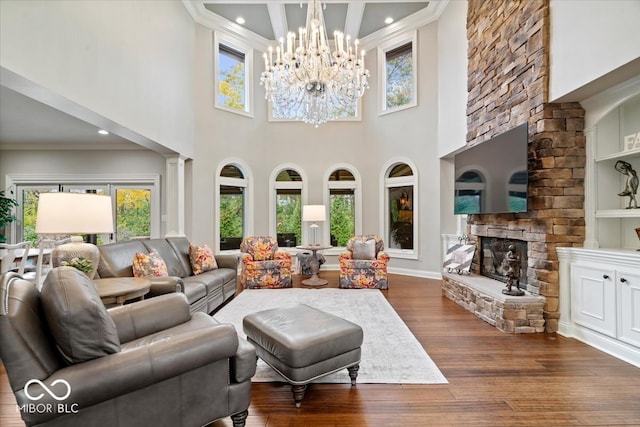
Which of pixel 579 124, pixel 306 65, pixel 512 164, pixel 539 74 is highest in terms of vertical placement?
pixel 306 65

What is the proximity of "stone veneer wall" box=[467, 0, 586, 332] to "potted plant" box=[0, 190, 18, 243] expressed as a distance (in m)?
8.46

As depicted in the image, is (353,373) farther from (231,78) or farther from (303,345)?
(231,78)

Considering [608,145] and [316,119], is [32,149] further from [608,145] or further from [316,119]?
[608,145]

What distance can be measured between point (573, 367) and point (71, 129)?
293 inches

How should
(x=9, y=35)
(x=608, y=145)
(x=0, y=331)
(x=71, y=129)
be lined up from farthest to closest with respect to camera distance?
(x=71, y=129) → (x=608, y=145) → (x=9, y=35) → (x=0, y=331)

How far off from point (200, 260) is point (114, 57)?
9.06ft

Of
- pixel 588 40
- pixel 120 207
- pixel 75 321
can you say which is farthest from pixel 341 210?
pixel 75 321

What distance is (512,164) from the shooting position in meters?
3.63

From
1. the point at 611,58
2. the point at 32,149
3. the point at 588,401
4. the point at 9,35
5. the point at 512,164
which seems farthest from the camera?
the point at 32,149

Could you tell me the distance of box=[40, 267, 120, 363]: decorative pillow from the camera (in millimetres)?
1416

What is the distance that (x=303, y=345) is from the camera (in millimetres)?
2121

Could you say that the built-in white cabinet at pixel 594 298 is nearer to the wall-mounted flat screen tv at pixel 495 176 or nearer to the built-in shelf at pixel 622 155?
the wall-mounted flat screen tv at pixel 495 176

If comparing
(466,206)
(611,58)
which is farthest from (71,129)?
(611,58)

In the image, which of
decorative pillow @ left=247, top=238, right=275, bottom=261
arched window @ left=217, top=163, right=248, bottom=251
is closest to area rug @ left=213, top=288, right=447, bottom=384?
decorative pillow @ left=247, top=238, right=275, bottom=261
